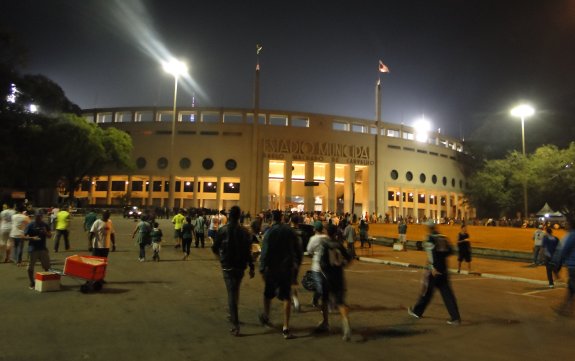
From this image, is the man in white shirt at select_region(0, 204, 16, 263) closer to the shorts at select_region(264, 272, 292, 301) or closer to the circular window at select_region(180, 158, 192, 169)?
the shorts at select_region(264, 272, 292, 301)

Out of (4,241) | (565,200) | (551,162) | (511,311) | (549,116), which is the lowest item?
(511,311)

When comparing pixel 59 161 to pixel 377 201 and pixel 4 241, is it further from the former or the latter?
pixel 377 201

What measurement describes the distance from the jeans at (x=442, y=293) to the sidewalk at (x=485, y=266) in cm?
819

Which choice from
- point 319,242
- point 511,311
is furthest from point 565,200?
point 319,242

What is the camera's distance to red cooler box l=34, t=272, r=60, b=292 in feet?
30.2

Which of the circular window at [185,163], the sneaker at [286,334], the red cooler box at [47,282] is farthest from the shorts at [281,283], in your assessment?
the circular window at [185,163]

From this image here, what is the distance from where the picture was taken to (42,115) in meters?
44.1

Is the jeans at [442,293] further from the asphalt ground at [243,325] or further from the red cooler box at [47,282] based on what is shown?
the red cooler box at [47,282]

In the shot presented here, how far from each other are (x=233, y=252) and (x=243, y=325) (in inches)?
49.7

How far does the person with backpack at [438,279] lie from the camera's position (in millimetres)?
7363

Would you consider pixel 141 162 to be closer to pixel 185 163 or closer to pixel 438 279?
pixel 185 163

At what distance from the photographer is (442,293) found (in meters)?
7.40

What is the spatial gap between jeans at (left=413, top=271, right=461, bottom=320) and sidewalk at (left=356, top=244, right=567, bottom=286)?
26.9 ft

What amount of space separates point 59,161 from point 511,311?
4654 cm
